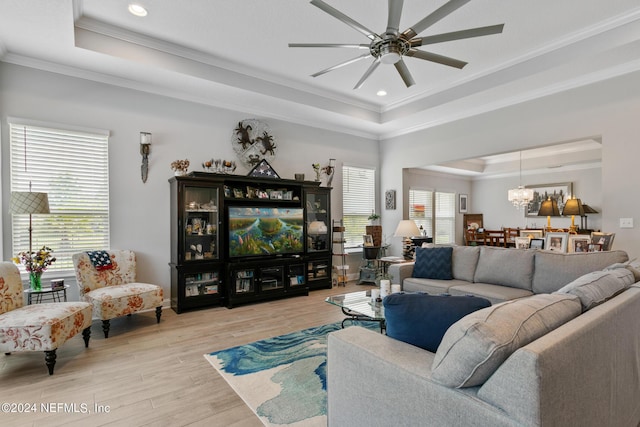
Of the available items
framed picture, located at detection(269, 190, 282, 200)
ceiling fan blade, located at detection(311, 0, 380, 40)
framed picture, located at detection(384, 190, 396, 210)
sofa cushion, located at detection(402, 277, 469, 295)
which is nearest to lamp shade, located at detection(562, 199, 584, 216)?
sofa cushion, located at detection(402, 277, 469, 295)

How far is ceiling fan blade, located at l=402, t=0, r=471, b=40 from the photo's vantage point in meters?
2.28

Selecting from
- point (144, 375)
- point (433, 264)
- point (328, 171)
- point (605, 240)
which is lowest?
point (144, 375)

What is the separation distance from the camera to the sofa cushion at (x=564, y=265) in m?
3.22

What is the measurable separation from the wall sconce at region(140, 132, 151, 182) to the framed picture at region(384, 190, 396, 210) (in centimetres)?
440

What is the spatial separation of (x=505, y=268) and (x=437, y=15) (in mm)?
2819

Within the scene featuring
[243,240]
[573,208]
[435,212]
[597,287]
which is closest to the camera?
[597,287]

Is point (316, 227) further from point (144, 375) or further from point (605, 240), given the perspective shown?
point (605, 240)

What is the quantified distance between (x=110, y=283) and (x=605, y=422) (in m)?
4.57

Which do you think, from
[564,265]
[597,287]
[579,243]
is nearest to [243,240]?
[564,265]

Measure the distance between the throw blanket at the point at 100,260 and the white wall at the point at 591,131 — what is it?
5.25 meters

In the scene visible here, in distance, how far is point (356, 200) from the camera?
6.76 metres

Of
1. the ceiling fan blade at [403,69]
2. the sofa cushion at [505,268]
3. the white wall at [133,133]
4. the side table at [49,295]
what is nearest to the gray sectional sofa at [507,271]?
the sofa cushion at [505,268]

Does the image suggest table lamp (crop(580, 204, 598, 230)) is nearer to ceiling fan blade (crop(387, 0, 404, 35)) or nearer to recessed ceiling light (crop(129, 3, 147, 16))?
ceiling fan blade (crop(387, 0, 404, 35))

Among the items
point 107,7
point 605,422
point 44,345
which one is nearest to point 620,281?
point 605,422
